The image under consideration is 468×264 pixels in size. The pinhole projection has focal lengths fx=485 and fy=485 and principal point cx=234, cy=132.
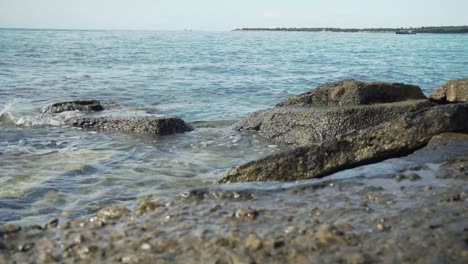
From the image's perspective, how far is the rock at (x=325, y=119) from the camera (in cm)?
777

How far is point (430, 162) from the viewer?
4.62 meters

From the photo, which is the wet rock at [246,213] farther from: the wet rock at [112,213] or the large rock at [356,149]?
the large rock at [356,149]

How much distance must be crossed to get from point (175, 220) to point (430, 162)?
255 cm

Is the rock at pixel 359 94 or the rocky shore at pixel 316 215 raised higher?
the rock at pixel 359 94

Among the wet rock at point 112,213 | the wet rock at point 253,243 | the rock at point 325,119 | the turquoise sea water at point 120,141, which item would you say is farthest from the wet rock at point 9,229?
the rock at point 325,119

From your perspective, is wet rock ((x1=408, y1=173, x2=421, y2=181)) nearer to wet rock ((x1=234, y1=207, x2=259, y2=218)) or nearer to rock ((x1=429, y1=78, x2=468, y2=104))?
wet rock ((x1=234, y1=207, x2=259, y2=218))

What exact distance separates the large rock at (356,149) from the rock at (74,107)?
7080 millimetres

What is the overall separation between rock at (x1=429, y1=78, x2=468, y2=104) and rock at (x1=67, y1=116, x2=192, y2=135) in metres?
4.95

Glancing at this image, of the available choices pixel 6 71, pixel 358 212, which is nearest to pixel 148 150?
pixel 358 212

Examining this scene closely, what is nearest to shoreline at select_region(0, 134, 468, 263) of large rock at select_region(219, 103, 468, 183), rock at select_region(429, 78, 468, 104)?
large rock at select_region(219, 103, 468, 183)

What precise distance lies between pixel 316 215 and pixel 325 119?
4612 millimetres

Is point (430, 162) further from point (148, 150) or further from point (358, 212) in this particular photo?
point (148, 150)

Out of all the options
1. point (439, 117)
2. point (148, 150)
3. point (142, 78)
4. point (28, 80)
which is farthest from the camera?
point (142, 78)

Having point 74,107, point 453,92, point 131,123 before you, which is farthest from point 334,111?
point 74,107
